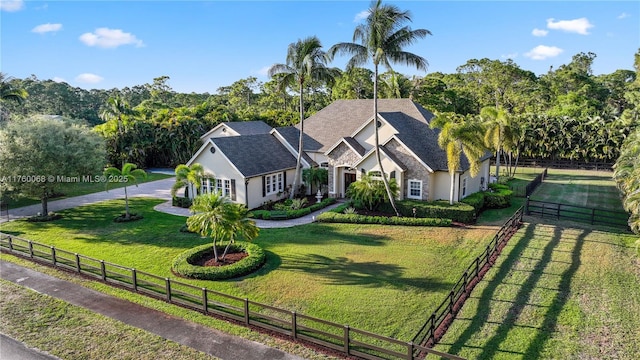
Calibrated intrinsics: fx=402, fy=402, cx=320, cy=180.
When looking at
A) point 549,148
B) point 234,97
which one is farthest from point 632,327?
point 234,97

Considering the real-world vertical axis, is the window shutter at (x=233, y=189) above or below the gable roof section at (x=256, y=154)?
below

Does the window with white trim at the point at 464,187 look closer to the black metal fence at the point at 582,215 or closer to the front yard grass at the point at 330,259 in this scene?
the black metal fence at the point at 582,215

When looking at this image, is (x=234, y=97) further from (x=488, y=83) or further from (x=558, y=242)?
(x=558, y=242)

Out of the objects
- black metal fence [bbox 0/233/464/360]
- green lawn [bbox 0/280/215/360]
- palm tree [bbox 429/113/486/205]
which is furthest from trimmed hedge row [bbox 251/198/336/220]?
green lawn [bbox 0/280/215/360]

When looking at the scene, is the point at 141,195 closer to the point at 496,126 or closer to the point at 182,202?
the point at 182,202

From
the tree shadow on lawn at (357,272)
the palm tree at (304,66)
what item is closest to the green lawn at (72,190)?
the palm tree at (304,66)

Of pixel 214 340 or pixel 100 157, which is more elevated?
pixel 100 157

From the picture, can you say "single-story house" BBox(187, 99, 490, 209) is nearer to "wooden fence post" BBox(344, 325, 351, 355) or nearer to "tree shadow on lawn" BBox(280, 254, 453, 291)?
"tree shadow on lawn" BBox(280, 254, 453, 291)

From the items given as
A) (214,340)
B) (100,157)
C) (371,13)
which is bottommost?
(214,340)

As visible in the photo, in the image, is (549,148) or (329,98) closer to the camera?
(549,148)
